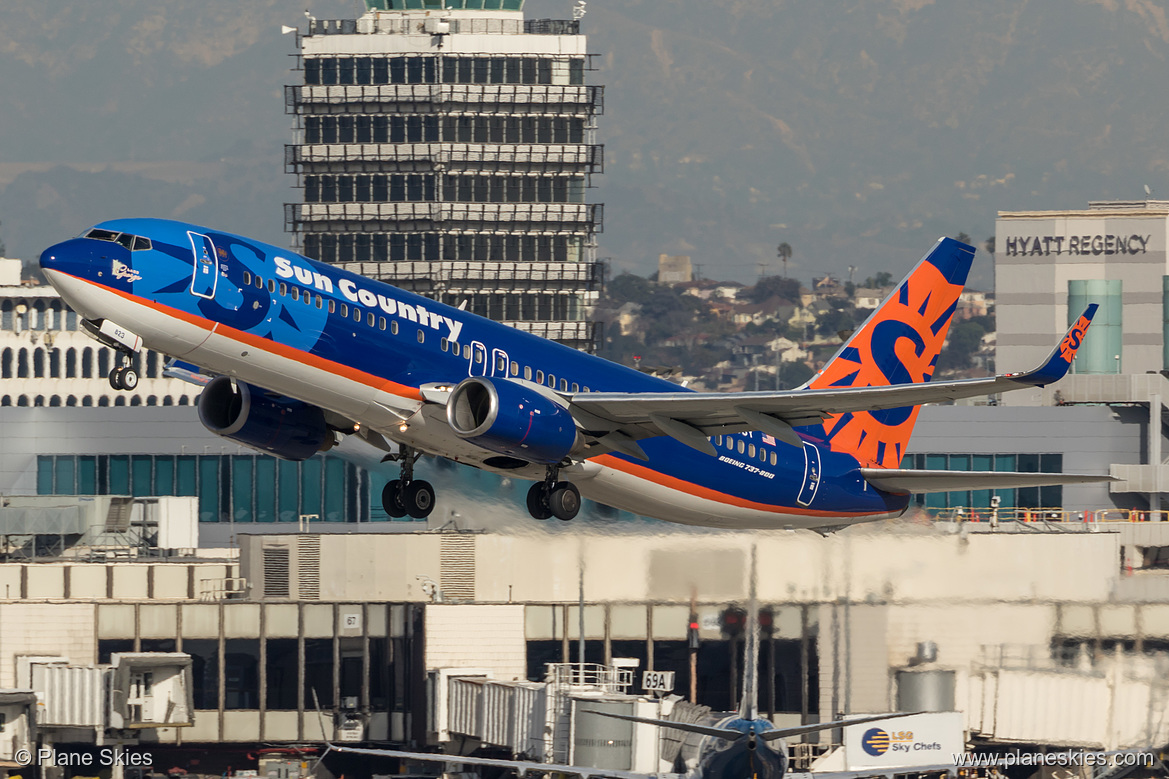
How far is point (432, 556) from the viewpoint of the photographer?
7412cm

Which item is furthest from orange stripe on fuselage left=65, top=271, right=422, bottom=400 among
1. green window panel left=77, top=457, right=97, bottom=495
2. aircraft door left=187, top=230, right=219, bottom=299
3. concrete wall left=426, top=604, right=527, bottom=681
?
green window panel left=77, top=457, right=97, bottom=495

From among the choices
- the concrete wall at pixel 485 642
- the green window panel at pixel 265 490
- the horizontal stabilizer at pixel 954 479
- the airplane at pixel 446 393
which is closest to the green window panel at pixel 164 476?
the green window panel at pixel 265 490

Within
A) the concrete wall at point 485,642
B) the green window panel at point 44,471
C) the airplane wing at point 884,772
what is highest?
the green window panel at point 44,471

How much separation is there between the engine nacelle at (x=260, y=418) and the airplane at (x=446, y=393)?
0.17ft

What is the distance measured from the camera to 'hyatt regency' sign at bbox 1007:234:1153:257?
173 m

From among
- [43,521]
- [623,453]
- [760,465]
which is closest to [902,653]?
[760,465]

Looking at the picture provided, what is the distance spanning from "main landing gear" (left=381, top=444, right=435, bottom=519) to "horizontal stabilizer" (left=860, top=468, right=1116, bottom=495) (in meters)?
13.4

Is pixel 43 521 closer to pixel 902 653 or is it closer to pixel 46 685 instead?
pixel 46 685

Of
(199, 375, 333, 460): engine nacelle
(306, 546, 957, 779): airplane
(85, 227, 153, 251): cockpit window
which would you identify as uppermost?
(85, 227, 153, 251): cockpit window

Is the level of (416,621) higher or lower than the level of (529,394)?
lower

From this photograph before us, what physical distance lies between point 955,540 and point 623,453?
60.0 feet

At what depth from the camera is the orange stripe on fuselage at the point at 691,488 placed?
49531mm

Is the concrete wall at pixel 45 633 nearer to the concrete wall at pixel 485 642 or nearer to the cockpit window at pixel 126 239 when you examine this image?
the concrete wall at pixel 485 642

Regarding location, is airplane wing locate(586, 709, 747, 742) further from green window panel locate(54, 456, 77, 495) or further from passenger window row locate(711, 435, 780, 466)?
green window panel locate(54, 456, 77, 495)
